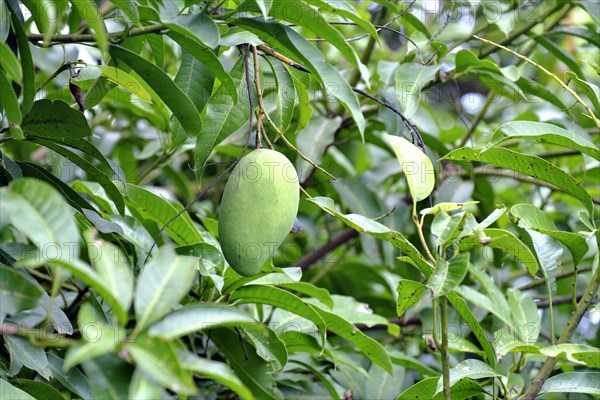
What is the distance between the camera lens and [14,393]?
72 cm

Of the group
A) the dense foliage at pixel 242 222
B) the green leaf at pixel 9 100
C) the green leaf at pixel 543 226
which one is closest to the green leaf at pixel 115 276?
the dense foliage at pixel 242 222

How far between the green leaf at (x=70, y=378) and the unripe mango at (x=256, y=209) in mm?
228

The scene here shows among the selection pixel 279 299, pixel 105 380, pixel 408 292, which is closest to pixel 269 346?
pixel 279 299

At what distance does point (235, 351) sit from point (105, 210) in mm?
335

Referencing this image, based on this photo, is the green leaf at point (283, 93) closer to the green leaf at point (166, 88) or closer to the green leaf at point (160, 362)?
the green leaf at point (166, 88)

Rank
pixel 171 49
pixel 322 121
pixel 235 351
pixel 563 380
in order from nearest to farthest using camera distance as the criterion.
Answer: pixel 563 380
pixel 235 351
pixel 322 121
pixel 171 49

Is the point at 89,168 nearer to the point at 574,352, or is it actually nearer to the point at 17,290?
the point at 17,290

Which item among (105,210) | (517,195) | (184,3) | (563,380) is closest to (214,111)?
(184,3)

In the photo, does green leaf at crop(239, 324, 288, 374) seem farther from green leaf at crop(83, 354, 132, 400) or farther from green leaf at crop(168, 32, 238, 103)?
green leaf at crop(83, 354, 132, 400)

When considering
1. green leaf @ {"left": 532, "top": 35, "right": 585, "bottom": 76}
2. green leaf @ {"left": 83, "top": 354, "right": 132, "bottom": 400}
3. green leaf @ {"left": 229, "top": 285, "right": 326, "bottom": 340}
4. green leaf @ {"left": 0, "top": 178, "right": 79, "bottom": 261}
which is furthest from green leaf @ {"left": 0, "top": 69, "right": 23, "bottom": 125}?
green leaf @ {"left": 532, "top": 35, "right": 585, "bottom": 76}

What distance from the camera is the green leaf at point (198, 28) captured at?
0.79m

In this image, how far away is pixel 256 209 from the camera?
89 cm

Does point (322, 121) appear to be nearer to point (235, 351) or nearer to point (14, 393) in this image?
point (235, 351)

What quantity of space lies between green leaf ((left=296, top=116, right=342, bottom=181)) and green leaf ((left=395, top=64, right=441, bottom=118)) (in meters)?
0.24
